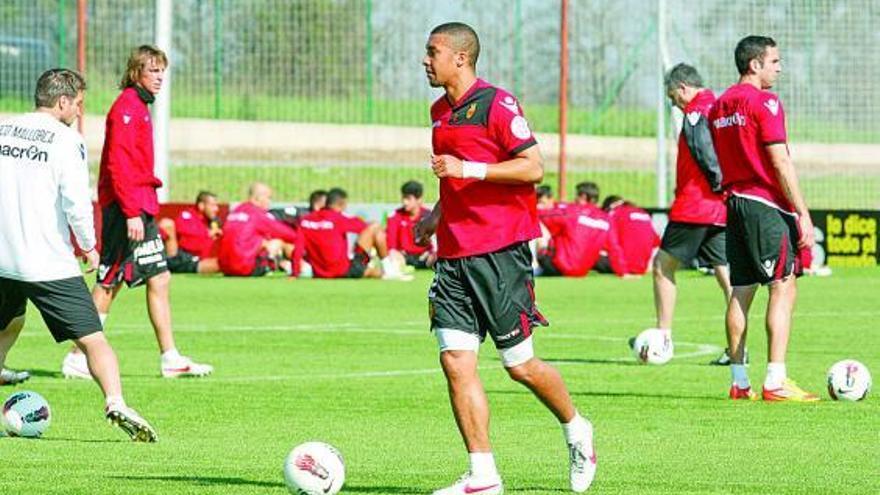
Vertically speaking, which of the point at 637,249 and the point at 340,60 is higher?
the point at 340,60

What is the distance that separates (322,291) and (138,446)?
1599 centimetres

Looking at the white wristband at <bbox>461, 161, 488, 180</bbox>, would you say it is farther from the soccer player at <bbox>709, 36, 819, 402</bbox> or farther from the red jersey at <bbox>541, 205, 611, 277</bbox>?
the red jersey at <bbox>541, 205, 611, 277</bbox>

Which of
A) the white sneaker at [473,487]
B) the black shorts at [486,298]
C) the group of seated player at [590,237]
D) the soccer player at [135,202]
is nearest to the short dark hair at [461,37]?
the black shorts at [486,298]

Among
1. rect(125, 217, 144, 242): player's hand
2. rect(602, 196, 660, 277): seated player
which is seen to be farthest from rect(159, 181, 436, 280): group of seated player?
rect(125, 217, 144, 242): player's hand

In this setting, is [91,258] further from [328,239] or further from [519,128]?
[328,239]

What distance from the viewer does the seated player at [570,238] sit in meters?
29.9

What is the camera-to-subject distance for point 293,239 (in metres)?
31.4

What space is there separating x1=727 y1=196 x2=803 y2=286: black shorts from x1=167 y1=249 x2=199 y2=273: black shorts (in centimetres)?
1887

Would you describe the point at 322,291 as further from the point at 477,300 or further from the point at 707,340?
the point at 477,300

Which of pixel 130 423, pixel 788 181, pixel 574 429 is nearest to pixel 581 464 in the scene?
pixel 574 429

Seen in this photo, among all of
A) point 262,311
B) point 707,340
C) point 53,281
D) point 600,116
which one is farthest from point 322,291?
point 53,281

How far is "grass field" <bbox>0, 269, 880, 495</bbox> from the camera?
9812mm

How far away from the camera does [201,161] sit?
131ft

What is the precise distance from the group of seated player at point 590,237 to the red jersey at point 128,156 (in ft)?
50.5
